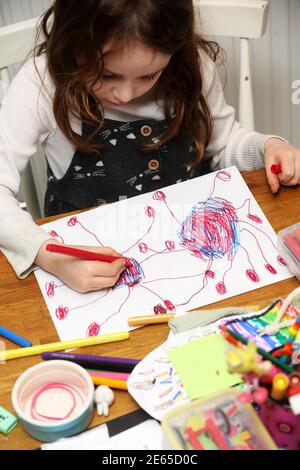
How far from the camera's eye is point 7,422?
27.2 inches

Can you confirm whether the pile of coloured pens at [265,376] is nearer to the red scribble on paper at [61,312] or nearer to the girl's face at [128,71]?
the red scribble on paper at [61,312]

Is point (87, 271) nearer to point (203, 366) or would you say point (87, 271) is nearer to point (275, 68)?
point (203, 366)

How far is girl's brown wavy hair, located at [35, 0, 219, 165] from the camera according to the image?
2.77 feet

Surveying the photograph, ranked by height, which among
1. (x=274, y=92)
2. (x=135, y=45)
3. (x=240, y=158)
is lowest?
(x=274, y=92)

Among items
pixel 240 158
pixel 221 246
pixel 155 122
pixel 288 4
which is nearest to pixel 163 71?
pixel 155 122

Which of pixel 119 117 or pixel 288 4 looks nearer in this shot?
pixel 119 117

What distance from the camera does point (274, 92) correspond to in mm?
1582

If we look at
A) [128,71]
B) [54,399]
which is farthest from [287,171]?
[54,399]

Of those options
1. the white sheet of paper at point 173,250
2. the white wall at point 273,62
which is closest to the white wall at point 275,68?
the white wall at point 273,62

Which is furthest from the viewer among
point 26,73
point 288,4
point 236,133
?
point 288,4

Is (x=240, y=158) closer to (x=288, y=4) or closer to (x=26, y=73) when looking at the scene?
(x=26, y=73)

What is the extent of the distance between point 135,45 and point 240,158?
1.08ft

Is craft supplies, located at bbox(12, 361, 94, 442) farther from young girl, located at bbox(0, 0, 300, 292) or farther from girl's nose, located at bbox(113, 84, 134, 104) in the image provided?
girl's nose, located at bbox(113, 84, 134, 104)
